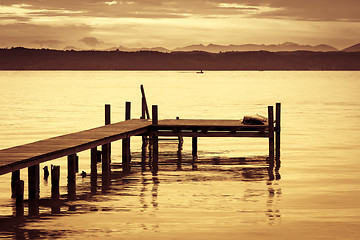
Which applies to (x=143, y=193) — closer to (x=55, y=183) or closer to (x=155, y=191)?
(x=155, y=191)

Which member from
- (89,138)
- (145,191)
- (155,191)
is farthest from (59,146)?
(155,191)

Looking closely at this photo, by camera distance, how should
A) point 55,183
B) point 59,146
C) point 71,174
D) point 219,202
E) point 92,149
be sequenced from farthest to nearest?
point 92,149 < point 71,174 < point 59,146 < point 55,183 < point 219,202

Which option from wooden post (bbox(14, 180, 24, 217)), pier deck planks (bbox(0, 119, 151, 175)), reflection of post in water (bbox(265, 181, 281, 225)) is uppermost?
pier deck planks (bbox(0, 119, 151, 175))

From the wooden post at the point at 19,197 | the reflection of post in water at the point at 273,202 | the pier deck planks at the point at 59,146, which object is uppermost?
the pier deck planks at the point at 59,146

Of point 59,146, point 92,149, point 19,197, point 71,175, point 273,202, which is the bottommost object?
point 273,202

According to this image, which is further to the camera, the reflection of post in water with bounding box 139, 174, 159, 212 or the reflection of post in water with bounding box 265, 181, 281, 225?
the reflection of post in water with bounding box 139, 174, 159, 212

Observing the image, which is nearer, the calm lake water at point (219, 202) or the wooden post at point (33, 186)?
the calm lake water at point (219, 202)

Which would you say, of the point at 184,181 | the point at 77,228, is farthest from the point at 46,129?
the point at 77,228

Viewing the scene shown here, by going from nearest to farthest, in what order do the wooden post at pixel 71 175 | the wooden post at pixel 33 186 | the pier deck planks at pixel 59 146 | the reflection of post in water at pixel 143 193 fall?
the pier deck planks at pixel 59 146 < the wooden post at pixel 33 186 < the reflection of post in water at pixel 143 193 < the wooden post at pixel 71 175

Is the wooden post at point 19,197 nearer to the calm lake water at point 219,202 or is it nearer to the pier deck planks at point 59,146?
the calm lake water at point 219,202

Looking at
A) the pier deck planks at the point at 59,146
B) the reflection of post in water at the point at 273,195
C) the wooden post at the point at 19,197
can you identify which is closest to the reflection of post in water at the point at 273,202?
the reflection of post in water at the point at 273,195

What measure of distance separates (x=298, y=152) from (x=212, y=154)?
4.05 meters

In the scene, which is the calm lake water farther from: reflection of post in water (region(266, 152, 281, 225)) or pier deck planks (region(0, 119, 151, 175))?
pier deck planks (region(0, 119, 151, 175))

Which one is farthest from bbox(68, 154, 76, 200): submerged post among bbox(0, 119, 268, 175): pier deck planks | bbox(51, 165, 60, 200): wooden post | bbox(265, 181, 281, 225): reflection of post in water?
bbox(265, 181, 281, 225): reflection of post in water
